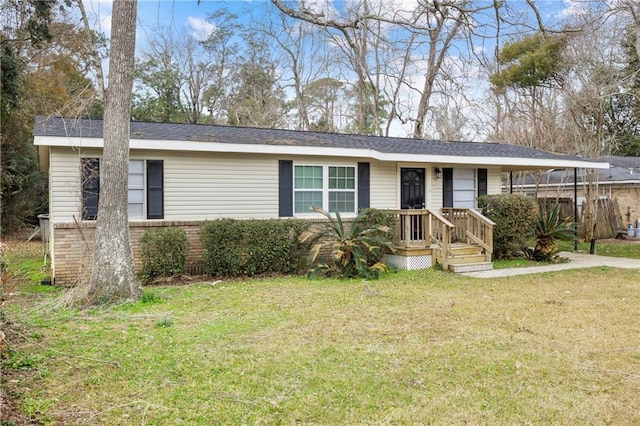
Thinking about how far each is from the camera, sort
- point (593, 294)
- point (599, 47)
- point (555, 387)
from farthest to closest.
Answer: point (599, 47), point (593, 294), point (555, 387)

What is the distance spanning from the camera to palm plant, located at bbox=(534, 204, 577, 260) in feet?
38.9

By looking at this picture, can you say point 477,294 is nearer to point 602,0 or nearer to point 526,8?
point 526,8

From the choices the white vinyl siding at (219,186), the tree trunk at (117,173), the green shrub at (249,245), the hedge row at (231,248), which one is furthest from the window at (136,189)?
the tree trunk at (117,173)

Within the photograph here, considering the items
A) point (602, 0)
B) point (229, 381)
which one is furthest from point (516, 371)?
point (602, 0)

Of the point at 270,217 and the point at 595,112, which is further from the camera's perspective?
the point at 595,112

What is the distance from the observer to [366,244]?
9.55 m

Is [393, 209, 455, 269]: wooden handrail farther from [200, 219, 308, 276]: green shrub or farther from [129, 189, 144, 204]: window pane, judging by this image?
[129, 189, 144, 204]: window pane

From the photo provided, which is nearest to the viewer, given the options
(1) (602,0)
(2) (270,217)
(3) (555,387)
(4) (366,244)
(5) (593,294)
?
(3) (555,387)

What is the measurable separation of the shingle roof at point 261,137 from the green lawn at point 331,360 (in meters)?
3.57

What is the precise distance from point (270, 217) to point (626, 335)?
7.45 metres

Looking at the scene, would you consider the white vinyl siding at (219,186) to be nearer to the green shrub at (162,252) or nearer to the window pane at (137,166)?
the window pane at (137,166)

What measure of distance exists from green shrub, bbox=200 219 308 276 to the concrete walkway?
3.96 metres

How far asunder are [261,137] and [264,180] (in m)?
1.14

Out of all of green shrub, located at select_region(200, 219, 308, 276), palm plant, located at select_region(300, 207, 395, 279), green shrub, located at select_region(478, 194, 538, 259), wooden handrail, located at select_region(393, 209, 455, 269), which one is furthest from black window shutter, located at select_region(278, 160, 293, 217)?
green shrub, located at select_region(478, 194, 538, 259)
